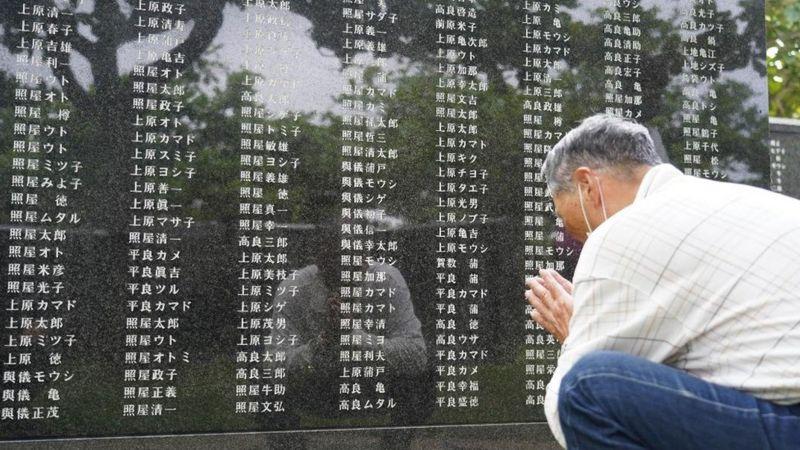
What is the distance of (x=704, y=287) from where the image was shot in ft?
6.70

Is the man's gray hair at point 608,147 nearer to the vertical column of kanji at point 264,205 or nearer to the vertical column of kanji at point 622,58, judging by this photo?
the vertical column of kanji at point 264,205

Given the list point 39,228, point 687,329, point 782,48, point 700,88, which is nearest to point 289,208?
point 39,228

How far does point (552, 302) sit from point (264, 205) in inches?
52.4

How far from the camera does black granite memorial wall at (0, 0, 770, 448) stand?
124 inches

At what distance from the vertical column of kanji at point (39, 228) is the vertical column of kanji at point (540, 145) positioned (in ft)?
6.77

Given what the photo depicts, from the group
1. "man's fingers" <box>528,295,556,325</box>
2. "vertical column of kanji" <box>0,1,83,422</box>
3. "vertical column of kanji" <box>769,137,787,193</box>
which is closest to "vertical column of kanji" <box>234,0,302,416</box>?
"vertical column of kanji" <box>0,1,83,422</box>

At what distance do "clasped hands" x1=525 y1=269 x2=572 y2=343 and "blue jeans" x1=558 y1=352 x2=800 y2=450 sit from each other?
0.73m

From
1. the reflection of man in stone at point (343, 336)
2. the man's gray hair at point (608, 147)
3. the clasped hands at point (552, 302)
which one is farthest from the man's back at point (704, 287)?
the reflection of man in stone at point (343, 336)

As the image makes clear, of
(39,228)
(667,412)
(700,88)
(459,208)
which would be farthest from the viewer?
(700,88)

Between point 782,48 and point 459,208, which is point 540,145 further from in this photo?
point 782,48

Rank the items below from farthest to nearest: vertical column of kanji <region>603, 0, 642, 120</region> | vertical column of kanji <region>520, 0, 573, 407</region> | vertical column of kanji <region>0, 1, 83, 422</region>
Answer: vertical column of kanji <region>603, 0, 642, 120</region>, vertical column of kanji <region>520, 0, 573, 407</region>, vertical column of kanji <region>0, 1, 83, 422</region>

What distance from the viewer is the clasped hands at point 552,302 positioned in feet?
9.25

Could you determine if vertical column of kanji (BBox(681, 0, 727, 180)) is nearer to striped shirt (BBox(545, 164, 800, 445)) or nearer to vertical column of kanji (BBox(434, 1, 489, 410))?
vertical column of kanji (BBox(434, 1, 489, 410))

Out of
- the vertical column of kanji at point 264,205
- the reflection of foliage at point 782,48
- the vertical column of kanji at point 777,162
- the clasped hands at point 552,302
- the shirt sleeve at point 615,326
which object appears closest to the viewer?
the shirt sleeve at point 615,326
